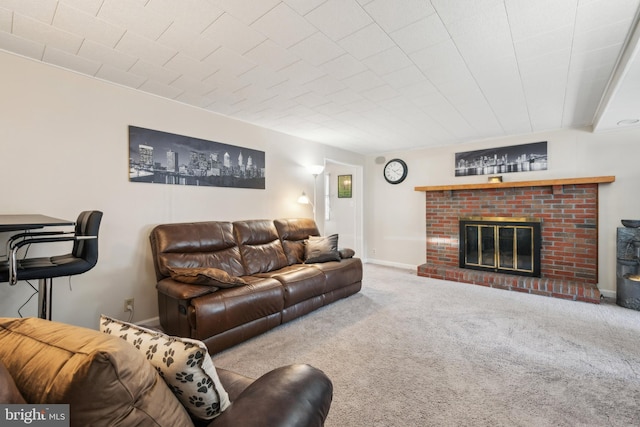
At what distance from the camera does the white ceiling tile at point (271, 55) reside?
2072 millimetres

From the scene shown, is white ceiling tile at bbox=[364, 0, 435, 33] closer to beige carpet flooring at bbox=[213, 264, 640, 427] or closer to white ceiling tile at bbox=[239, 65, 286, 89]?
white ceiling tile at bbox=[239, 65, 286, 89]

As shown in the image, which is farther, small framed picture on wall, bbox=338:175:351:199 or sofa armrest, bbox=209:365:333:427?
small framed picture on wall, bbox=338:175:351:199

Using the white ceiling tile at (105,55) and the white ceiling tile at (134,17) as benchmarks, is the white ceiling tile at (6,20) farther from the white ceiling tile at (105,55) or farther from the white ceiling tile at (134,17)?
the white ceiling tile at (134,17)

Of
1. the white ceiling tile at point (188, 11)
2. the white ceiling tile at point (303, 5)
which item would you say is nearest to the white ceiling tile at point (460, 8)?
the white ceiling tile at point (303, 5)

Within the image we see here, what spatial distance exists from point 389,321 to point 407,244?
279 centimetres

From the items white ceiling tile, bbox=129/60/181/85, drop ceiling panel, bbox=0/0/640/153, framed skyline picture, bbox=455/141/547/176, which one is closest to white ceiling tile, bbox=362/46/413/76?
drop ceiling panel, bbox=0/0/640/153

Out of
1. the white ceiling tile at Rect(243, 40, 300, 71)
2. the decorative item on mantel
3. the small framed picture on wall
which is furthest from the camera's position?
the small framed picture on wall

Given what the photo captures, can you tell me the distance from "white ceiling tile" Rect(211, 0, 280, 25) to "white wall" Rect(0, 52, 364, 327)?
166cm

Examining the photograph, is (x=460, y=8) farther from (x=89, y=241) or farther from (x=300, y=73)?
(x=89, y=241)

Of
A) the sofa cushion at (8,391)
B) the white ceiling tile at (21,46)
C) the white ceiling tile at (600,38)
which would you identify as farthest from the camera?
the white ceiling tile at (21,46)

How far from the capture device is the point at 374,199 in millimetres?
5961

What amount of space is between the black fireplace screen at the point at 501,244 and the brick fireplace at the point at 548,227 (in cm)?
9

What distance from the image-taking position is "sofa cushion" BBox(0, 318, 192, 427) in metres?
0.57

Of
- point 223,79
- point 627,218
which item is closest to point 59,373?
point 223,79
